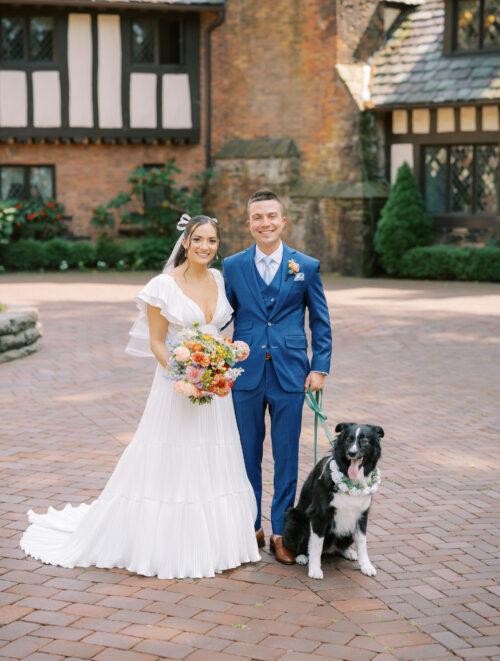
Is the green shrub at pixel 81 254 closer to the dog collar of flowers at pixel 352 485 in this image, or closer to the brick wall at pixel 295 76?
the brick wall at pixel 295 76

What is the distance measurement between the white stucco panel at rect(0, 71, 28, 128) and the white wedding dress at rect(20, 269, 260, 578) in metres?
17.0

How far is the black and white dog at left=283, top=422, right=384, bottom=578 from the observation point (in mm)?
4660

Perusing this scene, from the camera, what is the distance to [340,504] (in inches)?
188

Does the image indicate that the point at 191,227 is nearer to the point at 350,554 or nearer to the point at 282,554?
the point at 282,554

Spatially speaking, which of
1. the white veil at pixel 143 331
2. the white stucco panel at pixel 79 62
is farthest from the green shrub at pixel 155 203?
the white veil at pixel 143 331

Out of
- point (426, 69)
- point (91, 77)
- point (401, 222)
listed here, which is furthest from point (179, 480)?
point (91, 77)

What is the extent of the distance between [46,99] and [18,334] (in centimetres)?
1110

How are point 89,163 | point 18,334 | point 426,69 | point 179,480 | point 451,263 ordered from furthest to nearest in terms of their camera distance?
point 89,163 → point 426,69 → point 451,263 → point 18,334 → point 179,480

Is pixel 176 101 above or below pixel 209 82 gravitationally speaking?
below

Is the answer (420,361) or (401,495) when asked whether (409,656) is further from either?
(420,361)

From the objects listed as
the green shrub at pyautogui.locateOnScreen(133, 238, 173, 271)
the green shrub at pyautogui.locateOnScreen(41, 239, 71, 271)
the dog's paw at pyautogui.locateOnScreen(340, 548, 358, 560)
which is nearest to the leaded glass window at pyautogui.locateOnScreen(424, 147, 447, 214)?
the green shrub at pyautogui.locateOnScreen(133, 238, 173, 271)

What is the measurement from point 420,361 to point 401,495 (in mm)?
4810

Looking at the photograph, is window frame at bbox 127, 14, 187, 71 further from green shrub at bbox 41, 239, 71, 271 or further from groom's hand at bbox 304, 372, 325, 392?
groom's hand at bbox 304, 372, 325, 392

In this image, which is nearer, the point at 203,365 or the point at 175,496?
the point at 203,365
